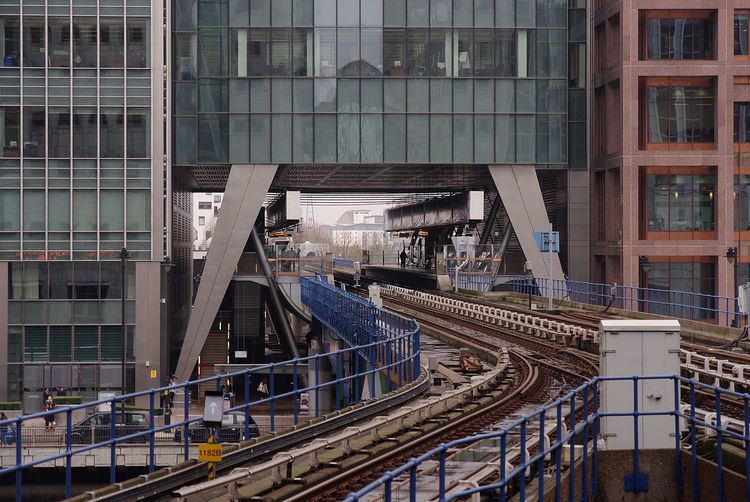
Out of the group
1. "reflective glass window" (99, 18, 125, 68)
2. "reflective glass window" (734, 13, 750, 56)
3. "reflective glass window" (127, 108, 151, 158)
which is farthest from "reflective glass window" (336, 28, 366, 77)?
"reflective glass window" (734, 13, 750, 56)

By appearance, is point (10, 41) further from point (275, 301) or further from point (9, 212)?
point (275, 301)

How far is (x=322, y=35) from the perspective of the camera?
184 feet

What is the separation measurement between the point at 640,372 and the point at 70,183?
42067 mm

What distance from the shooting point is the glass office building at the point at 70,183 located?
170 feet

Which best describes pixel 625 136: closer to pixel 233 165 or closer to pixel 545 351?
pixel 233 165

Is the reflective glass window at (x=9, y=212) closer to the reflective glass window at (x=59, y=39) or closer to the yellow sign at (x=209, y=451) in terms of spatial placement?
the reflective glass window at (x=59, y=39)

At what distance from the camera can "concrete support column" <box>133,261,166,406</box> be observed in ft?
170

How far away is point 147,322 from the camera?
52.1m

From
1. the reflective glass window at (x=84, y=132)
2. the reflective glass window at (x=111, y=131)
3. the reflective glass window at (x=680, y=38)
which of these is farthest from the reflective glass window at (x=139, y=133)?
the reflective glass window at (x=680, y=38)

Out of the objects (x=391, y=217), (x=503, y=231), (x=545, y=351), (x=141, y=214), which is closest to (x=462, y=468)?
(x=545, y=351)

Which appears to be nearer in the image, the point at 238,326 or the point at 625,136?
the point at 625,136

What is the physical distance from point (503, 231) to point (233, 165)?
19644 millimetres

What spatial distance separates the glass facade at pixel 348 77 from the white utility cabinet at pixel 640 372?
139 feet

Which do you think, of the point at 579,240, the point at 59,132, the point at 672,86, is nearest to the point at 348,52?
the point at 59,132
